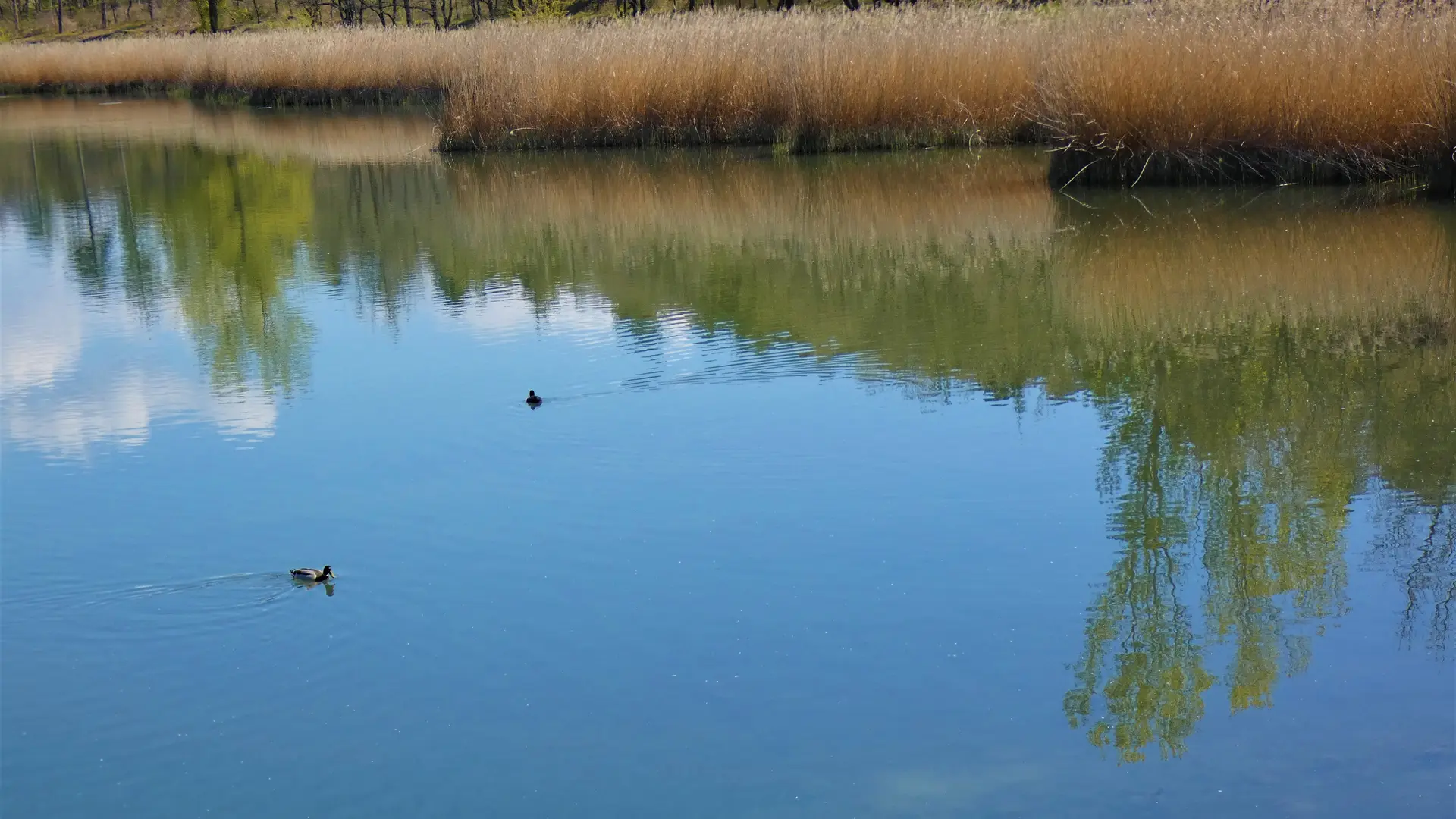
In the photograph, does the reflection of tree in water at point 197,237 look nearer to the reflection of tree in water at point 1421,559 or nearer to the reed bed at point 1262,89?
the reflection of tree in water at point 1421,559

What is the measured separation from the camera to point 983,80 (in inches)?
558

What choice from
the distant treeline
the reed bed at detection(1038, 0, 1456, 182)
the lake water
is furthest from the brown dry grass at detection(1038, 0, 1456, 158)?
the distant treeline

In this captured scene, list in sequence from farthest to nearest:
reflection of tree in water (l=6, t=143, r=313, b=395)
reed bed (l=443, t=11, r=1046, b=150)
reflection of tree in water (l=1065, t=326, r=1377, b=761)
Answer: reed bed (l=443, t=11, r=1046, b=150) < reflection of tree in water (l=6, t=143, r=313, b=395) < reflection of tree in water (l=1065, t=326, r=1377, b=761)

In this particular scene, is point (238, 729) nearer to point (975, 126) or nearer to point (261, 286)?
point (261, 286)

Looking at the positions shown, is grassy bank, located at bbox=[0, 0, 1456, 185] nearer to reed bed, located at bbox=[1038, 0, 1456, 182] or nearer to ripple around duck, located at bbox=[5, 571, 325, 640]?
reed bed, located at bbox=[1038, 0, 1456, 182]

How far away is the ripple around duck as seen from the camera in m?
4.18

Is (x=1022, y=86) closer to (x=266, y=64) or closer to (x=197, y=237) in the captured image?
(x=197, y=237)

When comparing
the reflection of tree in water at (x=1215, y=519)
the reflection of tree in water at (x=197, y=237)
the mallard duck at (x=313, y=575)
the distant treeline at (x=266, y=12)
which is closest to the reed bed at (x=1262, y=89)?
the reflection of tree in water at (x=1215, y=519)

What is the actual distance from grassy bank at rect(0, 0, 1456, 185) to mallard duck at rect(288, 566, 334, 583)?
8.18 metres

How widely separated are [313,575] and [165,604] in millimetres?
449

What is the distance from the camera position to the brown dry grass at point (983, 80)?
33.7ft

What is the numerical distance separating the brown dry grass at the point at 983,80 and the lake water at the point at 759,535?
1.20m

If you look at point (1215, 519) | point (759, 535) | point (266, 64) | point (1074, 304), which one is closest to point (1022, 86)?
point (1074, 304)

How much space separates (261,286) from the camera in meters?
9.58
